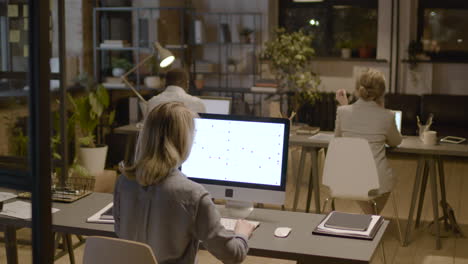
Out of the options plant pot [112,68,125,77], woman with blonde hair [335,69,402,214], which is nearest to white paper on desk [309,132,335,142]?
woman with blonde hair [335,69,402,214]

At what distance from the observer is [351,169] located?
15.6 ft

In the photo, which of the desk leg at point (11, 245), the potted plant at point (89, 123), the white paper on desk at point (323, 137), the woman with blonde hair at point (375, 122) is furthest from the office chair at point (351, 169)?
the potted plant at point (89, 123)

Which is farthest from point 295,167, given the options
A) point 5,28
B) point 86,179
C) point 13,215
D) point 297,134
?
point 5,28

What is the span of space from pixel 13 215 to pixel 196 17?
726cm

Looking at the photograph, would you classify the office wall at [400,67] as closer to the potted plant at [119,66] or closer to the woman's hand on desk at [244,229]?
the potted plant at [119,66]

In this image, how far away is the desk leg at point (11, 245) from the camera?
2.63 m

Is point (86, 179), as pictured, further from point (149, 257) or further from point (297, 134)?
point (297, 134)

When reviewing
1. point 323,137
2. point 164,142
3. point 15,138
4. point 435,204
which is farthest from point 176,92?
point 15,138

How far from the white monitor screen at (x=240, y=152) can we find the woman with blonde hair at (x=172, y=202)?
0.70 m

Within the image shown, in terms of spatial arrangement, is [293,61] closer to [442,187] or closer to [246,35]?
[246,35]

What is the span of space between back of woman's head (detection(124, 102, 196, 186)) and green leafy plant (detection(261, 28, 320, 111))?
6180 millimetres

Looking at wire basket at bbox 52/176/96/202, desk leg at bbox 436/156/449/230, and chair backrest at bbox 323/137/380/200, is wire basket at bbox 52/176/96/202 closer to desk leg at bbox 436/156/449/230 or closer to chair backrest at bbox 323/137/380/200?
chair backrest at bbox 323/137/380/200

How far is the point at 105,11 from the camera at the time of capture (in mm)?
8891

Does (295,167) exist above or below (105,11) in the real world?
below
